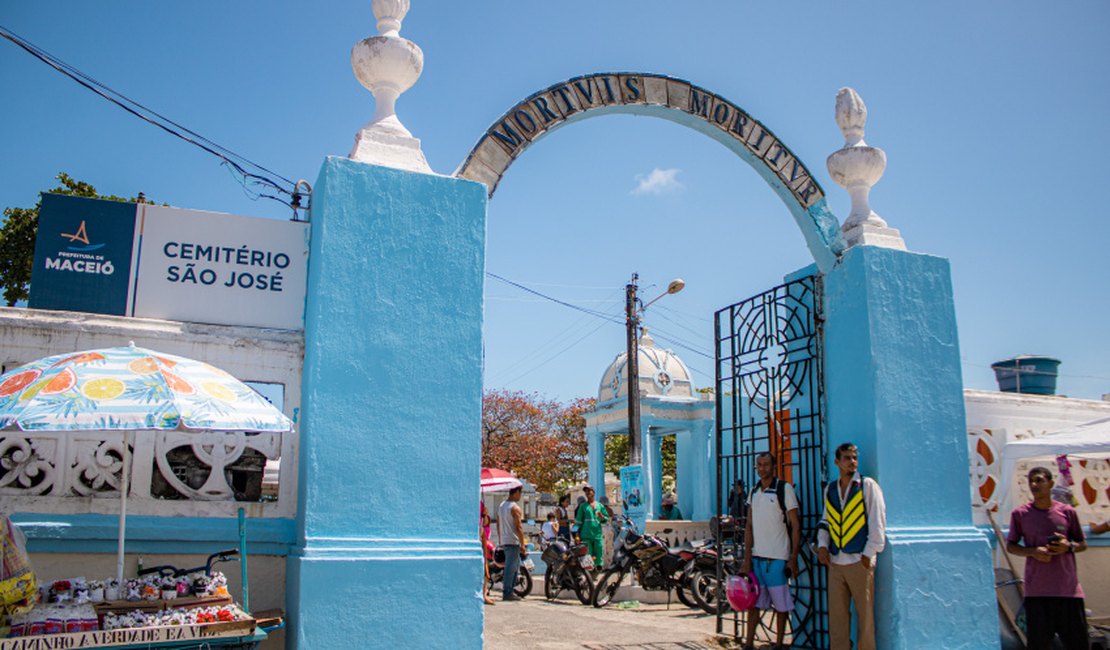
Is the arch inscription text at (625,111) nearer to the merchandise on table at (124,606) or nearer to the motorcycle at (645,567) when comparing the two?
the merchandise on table at (124,606)

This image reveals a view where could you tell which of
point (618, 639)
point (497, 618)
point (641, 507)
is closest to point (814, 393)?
point (618, 639)

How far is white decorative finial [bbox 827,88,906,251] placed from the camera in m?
7.10

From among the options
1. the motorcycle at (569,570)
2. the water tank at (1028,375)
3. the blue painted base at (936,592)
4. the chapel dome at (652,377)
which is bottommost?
the motorcycle at (569,570)

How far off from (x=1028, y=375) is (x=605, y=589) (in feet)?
18.2

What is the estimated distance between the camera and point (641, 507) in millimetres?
16312

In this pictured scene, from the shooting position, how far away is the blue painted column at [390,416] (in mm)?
5098

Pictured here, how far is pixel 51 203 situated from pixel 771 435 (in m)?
5.64

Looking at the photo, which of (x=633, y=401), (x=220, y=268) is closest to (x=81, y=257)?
(x=220, y=268)

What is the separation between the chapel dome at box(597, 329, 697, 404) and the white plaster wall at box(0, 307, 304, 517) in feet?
48.2

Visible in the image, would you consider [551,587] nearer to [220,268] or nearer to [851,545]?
[851,545]

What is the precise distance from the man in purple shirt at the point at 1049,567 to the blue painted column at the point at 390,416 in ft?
12.8

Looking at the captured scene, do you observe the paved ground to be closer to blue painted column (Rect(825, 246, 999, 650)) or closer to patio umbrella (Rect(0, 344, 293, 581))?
blue painted column (Rect(825, 246, 999, 650))

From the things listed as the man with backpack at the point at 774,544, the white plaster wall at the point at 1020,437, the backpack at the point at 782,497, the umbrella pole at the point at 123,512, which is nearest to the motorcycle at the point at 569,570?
the man with backpack at the point at 774,544

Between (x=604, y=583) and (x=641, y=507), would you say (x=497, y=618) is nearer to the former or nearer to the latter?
(x=604, y=583)
